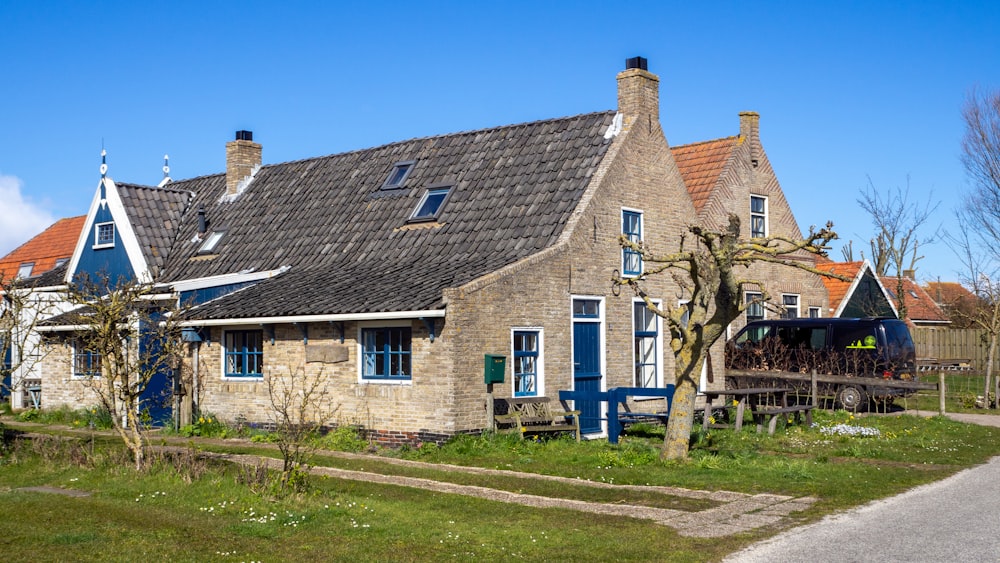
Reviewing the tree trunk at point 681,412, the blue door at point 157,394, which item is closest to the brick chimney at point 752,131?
the tree trunk at point 681,412

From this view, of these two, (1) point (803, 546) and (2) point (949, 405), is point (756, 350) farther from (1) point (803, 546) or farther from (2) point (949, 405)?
(1) point (803, 546)

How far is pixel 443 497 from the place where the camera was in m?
13.0

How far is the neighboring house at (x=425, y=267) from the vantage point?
18.7 meters

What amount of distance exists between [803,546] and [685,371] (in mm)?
5704

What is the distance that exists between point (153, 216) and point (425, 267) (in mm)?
10916

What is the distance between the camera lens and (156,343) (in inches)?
902

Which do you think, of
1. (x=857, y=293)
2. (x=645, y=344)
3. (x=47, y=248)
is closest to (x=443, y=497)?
(x=645, y=344)

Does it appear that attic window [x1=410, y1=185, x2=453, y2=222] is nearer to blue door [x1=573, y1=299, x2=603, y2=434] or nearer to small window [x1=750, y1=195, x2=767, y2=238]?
blue door [x1=573, y1=299, x2=603, y2=434]

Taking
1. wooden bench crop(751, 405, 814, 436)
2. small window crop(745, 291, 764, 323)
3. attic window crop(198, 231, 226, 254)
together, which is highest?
attic window crop(198, 231, 226, 254)

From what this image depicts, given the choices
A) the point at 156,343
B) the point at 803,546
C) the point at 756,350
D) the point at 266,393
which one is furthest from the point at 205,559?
the point at 756,350

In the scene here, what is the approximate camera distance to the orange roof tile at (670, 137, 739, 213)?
29081 mm

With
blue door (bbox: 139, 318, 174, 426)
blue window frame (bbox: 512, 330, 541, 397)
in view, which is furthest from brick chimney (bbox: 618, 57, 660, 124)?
blue door (bbox: 139, 318, 174, 426)

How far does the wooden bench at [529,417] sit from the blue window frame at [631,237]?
3971 millimetres

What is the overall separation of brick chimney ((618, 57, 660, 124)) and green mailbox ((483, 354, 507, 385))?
6.95 meters
